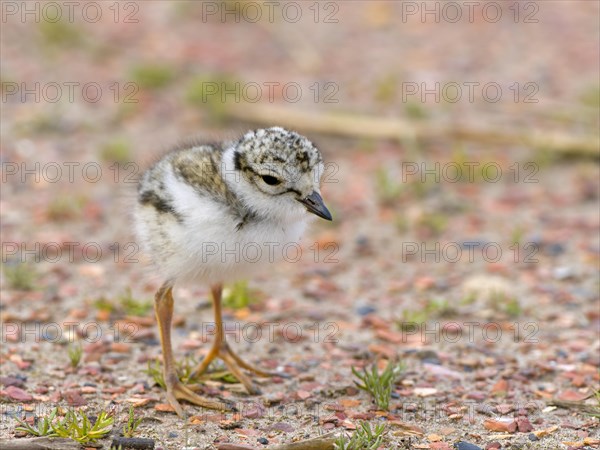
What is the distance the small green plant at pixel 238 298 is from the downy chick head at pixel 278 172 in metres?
1.72

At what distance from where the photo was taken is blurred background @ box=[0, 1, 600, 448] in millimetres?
5590

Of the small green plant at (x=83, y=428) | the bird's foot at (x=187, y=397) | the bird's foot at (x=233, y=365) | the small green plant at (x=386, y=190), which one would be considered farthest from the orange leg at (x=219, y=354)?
the small green plant at (x=386, y=190)

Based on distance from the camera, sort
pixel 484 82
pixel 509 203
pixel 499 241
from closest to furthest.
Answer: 1. pixel 499 241
2. pixel 509 203
3. pixel 484 82

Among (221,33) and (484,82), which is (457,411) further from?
(221,33)

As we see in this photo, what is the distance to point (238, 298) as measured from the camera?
6082mm

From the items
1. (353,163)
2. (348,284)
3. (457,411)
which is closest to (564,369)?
(457,411)

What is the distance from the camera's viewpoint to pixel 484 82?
9992 mm

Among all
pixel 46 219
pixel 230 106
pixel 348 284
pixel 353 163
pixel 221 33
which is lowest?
pixel 348 284

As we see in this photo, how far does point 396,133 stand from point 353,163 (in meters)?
0.55

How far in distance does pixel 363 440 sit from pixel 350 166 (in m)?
4.60

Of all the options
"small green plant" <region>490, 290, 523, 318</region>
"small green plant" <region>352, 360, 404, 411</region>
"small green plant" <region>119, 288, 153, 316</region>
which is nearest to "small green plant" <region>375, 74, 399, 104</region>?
"small green plant" <region>490, 290, 523, 318</region>

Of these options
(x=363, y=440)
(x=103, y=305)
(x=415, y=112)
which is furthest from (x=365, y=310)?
(x=415, y=112)

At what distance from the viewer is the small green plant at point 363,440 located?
3982 mm

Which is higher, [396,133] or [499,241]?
[396,133]
